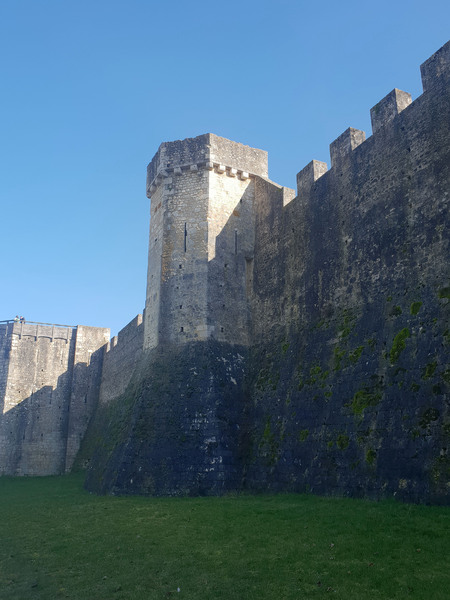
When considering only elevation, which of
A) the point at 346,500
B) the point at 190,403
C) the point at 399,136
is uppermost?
the point at 399,136

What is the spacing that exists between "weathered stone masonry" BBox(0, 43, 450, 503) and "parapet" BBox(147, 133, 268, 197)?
57 mm

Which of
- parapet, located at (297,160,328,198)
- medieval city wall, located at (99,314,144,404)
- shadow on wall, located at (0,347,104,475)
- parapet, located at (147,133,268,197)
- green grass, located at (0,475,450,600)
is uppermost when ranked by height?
parapet, located at (147,133,268,197)

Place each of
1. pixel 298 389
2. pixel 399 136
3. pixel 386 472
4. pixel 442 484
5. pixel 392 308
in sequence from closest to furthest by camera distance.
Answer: pixel 442 484 < pixel 386 472 < pixel 392 308 < pixel 399 136 < pixel 298 389

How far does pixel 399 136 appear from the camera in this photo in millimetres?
13391

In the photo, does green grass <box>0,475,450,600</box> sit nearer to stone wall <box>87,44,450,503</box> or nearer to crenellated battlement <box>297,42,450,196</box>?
stone wall <box>87,44,450,503</box>

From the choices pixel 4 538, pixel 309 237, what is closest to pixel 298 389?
pixel 309 237

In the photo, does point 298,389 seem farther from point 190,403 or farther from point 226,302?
point 226,302

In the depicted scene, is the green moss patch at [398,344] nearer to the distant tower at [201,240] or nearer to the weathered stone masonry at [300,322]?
the weathered stone masonry at [300,322]

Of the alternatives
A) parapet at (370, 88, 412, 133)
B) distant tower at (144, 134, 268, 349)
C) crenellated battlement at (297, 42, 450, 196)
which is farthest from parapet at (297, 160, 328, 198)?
distant tower at (144, 134, 268, 349)

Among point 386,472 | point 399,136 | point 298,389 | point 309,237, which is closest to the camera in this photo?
point 386,472

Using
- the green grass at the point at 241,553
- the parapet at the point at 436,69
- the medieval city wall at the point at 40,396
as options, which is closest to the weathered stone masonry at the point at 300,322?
the parapet at the point at 436,69

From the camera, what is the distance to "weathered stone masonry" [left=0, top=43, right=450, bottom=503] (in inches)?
431

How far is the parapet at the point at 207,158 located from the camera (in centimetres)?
2012

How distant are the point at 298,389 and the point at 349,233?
15.3 ft
